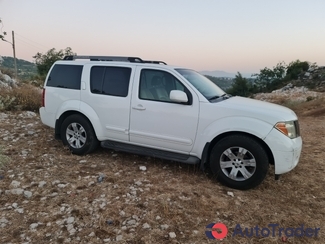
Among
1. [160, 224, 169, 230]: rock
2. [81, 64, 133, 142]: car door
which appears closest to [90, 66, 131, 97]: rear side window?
[81, 64, 133, 142]: car door

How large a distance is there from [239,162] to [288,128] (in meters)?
0.81

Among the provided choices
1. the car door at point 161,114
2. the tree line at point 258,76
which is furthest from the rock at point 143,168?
the tree line at point 258,76

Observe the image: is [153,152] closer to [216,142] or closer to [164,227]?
[216,142]

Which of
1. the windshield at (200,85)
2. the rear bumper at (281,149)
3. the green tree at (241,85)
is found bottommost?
the green tree at (241,85)

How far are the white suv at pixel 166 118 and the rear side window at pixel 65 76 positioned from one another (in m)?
0.02

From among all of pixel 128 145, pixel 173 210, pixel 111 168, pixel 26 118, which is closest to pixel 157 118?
pixel 128 145

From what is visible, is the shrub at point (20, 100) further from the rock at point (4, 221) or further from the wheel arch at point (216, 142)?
the wheel arch at point (216, 142)

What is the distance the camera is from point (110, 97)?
4.34m

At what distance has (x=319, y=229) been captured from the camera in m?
2.76

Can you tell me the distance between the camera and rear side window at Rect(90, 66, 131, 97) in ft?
14.0

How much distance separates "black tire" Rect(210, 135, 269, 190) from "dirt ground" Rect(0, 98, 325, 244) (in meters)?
0.16

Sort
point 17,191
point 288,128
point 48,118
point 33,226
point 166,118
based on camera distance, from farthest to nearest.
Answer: point 48,118, point 166,118, point 288,128, point 17,191, point 33,226

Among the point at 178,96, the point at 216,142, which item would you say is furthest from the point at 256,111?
the point at 178,96

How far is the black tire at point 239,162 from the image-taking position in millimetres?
3471
